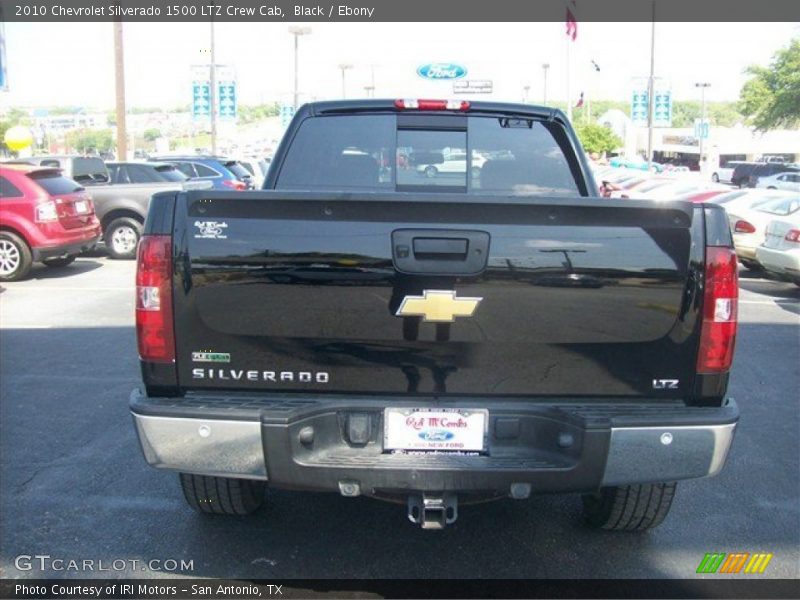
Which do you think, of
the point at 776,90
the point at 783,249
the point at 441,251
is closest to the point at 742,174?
the point at 776,90

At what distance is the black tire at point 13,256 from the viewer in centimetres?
1268

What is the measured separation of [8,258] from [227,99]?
21.0 metres

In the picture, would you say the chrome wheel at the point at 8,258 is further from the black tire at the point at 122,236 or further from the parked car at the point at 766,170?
the parked car at the point at 766,170

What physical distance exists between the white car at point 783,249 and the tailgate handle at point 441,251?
33.2 ft

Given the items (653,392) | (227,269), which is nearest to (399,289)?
(227,269)

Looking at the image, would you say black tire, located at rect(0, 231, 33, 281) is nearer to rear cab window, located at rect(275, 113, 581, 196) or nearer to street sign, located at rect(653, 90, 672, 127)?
rear cab window, located at rect(275, 113, 581, 196)

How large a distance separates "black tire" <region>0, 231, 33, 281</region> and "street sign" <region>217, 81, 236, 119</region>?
20458 millimetres

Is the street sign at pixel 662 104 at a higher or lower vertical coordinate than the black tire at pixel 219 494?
higher

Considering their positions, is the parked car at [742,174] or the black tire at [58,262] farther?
the parked car at [742,174]

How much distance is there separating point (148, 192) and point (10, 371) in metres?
8.64

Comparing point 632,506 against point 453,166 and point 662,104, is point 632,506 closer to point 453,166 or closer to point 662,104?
point 453,166

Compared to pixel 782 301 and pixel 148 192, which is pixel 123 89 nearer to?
pixel 148 192

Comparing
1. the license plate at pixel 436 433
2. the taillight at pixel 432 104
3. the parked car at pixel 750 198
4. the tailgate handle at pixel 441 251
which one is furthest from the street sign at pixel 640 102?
the license plate at pixel 436 433

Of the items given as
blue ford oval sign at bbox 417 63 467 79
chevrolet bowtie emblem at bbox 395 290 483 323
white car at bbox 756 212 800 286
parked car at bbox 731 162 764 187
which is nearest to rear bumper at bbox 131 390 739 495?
chevrolet bowtie emblem at bbox 395 290 483 323
